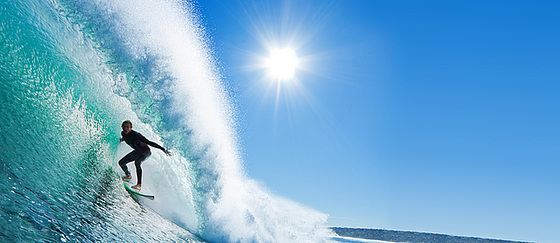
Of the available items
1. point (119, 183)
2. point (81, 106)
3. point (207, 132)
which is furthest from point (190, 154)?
point (81, 106)

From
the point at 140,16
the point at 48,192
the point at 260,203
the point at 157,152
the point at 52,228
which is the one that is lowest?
the point at 52,228

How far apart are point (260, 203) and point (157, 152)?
2.94 metres

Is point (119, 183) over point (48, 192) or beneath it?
over

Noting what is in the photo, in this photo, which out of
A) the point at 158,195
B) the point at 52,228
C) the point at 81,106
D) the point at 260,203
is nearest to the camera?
the point at 52,228

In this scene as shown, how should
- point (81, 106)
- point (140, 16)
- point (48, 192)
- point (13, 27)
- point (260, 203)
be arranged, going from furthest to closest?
point (260, 203) → point (140, 16) → point (81, 106) → point (13, 27) → point (48, 192)

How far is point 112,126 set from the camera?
24.2 feet

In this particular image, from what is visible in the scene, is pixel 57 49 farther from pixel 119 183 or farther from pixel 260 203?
pixel 260 203

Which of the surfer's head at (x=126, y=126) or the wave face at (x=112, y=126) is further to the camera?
the surfer's head at (x=126, y=126)

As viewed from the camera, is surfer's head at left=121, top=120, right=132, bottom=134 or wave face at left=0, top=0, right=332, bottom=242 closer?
wave face at left=0, top=0, right=332, bottom=242

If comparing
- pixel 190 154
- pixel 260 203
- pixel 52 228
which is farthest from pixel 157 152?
pixel 52 228

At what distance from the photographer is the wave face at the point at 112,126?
4664mm

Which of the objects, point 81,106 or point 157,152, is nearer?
point 81,106

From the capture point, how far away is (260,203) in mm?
8742

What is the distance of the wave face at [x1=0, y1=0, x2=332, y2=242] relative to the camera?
4664 millimetres
